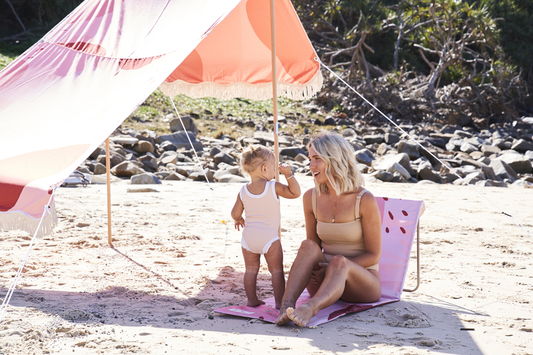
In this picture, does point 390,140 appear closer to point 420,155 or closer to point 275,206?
point 420,155

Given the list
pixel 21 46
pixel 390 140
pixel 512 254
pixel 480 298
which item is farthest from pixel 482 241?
pixel 21 46

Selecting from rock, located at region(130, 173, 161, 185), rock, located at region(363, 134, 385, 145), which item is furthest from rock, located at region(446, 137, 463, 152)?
rock, located at region(130, 173, 161, 185)

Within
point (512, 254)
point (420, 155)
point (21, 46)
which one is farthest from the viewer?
point (21, 46)

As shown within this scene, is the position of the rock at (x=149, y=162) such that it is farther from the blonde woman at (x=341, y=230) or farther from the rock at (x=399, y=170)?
the blonde woman at (x=341, y=230)

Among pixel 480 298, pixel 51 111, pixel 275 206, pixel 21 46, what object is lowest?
pixel 480 298

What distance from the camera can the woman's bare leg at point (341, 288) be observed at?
8.09 feet

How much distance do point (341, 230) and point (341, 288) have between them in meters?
0.34

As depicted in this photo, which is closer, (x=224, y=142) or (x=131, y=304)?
(x=131, y=304)

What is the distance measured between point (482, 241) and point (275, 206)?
8.79 feet

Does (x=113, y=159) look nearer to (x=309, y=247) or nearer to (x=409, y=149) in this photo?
(x=409, y=149)

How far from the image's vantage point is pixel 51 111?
2916 mm

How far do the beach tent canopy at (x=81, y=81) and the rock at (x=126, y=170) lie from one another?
167 inches

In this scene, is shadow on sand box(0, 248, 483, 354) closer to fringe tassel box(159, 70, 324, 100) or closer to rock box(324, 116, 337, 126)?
fringe tassel box(159, 70, 324, 100)

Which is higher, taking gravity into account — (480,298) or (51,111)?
(51,111)
